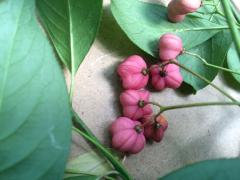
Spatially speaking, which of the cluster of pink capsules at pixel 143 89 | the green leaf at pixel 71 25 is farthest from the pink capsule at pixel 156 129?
the green leaf at pixel 71 25

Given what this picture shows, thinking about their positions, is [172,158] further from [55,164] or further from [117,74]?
[55,164]

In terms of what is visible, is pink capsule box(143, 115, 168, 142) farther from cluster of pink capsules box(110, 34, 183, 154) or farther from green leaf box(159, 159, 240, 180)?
green leaf box(159, 159, 240, 180)

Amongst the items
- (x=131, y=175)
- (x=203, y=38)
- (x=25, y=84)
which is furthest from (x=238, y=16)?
(x=25, y=84)

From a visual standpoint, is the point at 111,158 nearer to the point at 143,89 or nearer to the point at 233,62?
the point at 143,89

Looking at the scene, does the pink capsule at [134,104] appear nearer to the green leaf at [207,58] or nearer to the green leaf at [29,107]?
the green leaf at [207,58]

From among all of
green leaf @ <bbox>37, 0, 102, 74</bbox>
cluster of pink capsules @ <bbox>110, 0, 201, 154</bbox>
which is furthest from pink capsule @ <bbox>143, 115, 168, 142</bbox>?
green leaf @ <bbox>37, 0, 102, 74</bbox>

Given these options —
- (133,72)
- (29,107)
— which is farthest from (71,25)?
(29,107)
